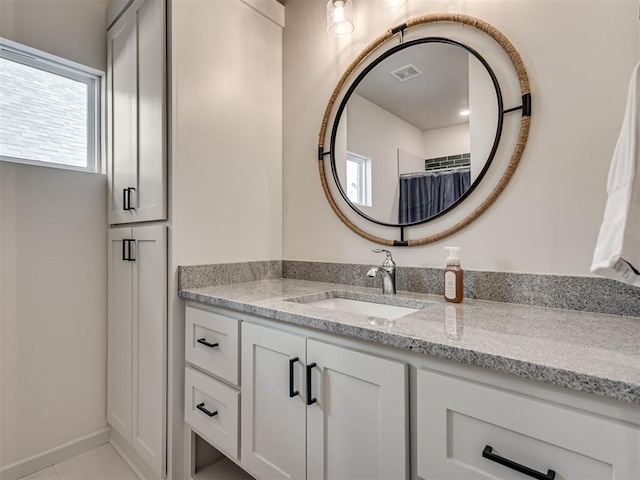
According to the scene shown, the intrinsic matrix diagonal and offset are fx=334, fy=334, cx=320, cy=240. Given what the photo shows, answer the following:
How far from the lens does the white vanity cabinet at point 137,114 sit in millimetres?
1434

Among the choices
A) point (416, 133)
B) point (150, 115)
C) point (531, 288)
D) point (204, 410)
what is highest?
point (150, 115)

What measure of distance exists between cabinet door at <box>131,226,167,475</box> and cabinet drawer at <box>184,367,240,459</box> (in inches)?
5.6

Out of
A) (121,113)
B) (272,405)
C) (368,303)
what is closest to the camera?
(272,405)

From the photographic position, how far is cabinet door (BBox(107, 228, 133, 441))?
164 centimetres

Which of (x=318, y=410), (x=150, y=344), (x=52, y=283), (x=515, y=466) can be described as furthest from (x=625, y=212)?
(x=52, y=283)

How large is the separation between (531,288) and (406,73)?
98 centimetres

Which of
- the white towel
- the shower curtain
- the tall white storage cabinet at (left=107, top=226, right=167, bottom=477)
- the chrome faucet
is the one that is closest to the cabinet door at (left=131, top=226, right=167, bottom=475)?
the tall white storage cabinet at (left=107, top=226, right=167, bottom=477)

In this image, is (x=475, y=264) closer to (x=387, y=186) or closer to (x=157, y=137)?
(x=387, y=186)

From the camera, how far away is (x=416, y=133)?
4.56ft

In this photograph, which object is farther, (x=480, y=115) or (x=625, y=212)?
(x=480, y=115)

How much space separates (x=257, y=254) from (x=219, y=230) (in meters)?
0.26

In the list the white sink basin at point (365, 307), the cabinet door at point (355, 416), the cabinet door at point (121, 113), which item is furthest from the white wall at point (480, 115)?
the cabinet door at point (121, 113)

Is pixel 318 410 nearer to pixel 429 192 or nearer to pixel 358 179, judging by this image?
pixel 429 192

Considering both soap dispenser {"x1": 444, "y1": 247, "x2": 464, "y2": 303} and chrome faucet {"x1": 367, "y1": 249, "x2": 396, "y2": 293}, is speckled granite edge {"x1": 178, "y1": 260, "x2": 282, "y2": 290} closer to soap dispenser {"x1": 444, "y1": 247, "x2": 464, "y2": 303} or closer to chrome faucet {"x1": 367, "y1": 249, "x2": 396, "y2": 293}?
chrome faucet {"x1": 367, "y1": 249, "x2": 396, "y2": 293}
